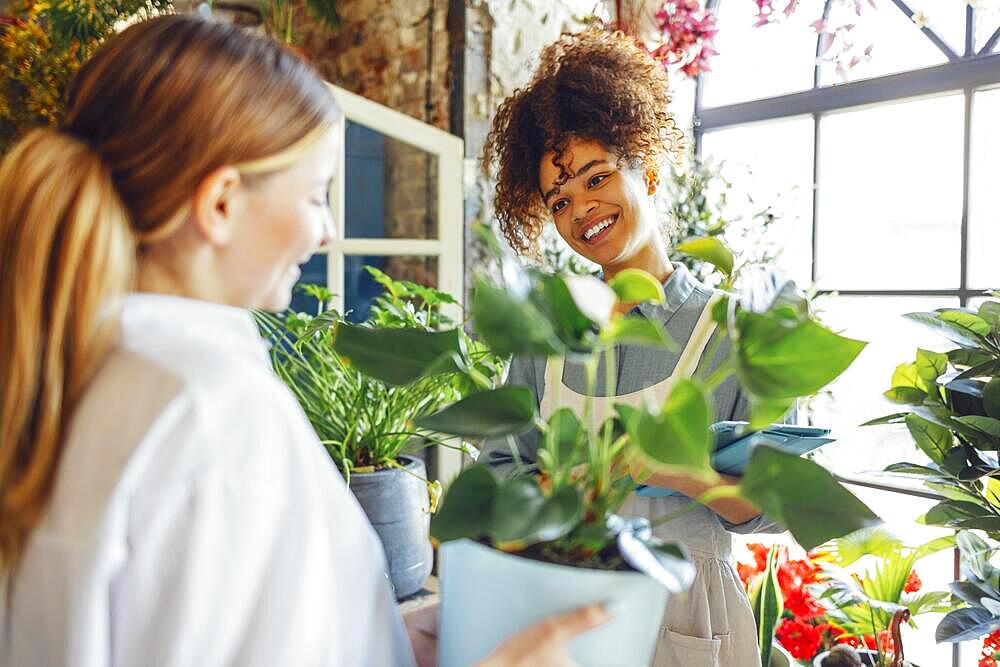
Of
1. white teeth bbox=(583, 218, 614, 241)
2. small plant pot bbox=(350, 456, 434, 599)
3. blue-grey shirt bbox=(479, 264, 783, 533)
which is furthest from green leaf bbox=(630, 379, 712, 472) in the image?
small plant pot bbox=(350, 456, 434, 599)

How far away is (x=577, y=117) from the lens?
Result: 1530mm

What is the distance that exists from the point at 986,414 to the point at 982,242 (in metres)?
1.21

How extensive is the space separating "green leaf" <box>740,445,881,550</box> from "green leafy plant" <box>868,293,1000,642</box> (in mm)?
882

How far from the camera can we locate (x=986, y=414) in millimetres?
1376

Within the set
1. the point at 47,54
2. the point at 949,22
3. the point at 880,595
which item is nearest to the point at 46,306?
the point at 880,595

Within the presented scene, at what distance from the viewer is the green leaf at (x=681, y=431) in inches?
21.6

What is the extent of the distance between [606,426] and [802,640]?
1632mm

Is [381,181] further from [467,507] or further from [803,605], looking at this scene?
[467,507]

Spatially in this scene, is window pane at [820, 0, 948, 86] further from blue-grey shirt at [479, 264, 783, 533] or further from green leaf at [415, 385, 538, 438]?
green leaf at [415, 385, 538, 438]

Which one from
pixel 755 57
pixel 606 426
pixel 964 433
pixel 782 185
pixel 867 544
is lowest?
pixel 867 544

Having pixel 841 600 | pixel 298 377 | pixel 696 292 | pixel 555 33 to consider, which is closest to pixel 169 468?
pixel 696 292

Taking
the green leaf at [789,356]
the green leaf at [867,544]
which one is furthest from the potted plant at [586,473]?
the green leaf at [867,544]

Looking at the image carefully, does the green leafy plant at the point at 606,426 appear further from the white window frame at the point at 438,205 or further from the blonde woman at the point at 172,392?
the white window frame at the point at 438,205

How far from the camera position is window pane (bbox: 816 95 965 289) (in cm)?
247
